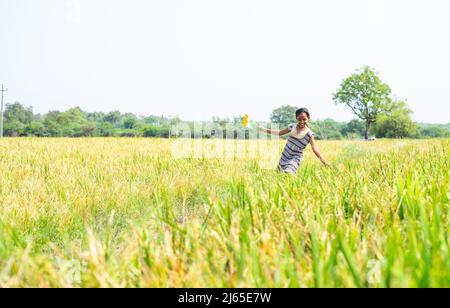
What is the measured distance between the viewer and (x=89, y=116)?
127 meters

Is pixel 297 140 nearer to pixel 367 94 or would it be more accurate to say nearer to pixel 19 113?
pixel 367 94

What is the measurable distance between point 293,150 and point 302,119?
497mm

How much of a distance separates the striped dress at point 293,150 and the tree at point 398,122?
62224 millimetres

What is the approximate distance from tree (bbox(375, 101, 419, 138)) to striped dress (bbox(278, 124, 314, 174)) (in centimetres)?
6222

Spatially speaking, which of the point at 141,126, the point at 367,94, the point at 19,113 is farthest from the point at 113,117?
the point at 367,94

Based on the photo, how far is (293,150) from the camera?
5.20 m

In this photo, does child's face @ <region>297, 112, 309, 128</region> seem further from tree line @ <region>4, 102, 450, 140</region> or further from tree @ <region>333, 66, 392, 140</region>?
tree @ <region>333, 66, 392, 140</region>

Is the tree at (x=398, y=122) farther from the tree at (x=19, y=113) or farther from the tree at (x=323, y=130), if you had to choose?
the tree at (x=19, y=113)

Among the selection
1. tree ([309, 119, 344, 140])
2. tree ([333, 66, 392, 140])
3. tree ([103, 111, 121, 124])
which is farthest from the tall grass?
tree ([103, 111, 121, 124])

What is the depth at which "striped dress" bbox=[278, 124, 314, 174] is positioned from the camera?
16.8 ft
